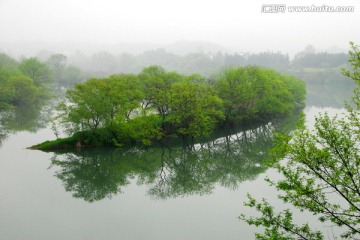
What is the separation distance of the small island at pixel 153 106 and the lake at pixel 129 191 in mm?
3312

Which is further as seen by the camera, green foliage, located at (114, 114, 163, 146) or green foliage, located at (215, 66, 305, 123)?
green foliage, located at (215, 66, 305, 123)

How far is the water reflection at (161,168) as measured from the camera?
37.2 meters

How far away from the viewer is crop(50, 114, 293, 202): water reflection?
37250mm

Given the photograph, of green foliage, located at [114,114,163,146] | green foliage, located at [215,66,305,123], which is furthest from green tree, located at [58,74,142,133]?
green foliage, located at [215,66,305,123]

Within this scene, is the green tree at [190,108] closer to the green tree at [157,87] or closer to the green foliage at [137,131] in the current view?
the green tree at [157,87]

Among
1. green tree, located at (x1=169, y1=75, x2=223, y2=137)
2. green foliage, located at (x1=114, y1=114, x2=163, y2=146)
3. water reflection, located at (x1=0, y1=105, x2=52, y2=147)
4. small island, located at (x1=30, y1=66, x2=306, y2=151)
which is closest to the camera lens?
small island, located at (x1=30, y1=66, x2=306, y2=151)

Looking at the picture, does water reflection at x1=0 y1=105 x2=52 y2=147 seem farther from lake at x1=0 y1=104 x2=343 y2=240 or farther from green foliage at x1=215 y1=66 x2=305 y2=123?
green foliage at x1=215 y1=66 x2=305 y2=123

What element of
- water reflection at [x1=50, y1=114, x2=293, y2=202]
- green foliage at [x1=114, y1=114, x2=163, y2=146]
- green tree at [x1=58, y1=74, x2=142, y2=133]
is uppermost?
green tree at [x1=58, y1=74, x2=142, y2=133]

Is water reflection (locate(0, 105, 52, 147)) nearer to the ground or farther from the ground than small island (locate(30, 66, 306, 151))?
nearer to the ground

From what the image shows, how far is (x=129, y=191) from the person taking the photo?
3606cm

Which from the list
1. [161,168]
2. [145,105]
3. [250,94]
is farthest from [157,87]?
[161,168]

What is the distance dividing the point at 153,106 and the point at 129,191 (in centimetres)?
2851

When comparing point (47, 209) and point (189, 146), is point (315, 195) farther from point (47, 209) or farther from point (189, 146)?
point (189, 146)

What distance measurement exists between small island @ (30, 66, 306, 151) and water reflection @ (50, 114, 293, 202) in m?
3.15
